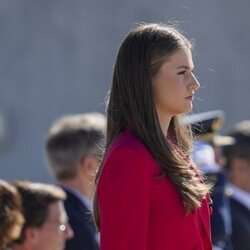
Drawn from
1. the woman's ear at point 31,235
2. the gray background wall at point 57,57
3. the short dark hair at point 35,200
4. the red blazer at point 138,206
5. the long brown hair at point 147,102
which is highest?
the long brown hair at point 147,102

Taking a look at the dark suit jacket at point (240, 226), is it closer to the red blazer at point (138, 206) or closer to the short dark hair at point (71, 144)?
the short dark hair at point (71, 144)

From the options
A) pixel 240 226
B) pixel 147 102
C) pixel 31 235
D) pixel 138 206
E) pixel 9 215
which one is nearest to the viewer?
pixel 138 206

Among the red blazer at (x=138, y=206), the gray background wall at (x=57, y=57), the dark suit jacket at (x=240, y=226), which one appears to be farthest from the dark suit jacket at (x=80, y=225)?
the gray background wall at (x=57, y=57)

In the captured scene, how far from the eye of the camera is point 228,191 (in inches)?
224

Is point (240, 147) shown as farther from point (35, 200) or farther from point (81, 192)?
point (35, 200)

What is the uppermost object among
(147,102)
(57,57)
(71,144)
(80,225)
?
(147,102)

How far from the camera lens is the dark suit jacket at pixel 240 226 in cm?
527

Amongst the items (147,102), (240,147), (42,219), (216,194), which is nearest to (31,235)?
(42,219)

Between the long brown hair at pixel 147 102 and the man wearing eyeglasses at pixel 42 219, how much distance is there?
1.51 meters

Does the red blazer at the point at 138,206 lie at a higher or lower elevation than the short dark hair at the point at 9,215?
higher

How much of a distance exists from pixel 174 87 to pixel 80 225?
1953 mm

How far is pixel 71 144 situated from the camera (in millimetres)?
5039

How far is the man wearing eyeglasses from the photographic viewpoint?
175 inches

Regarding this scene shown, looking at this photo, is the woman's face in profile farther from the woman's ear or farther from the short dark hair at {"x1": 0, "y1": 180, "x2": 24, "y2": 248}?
the woman's ear
